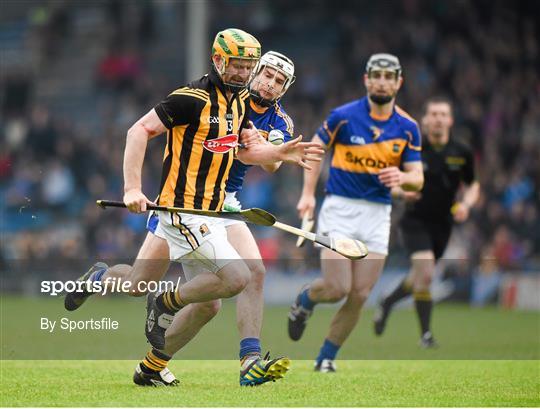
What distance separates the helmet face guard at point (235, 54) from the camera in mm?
7605

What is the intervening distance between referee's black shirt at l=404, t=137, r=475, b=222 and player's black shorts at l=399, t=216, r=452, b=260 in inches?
2.1

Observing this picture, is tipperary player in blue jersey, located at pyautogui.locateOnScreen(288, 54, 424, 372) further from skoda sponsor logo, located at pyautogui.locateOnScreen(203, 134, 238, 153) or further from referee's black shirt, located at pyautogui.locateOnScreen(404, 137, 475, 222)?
referee's black shirt, located at pyautogui.locateOnScreen(404, 137, 475, 222)

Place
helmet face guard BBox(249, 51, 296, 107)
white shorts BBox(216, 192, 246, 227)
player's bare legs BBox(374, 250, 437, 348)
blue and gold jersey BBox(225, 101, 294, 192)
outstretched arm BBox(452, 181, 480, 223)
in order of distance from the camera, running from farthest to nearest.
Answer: outstretched arm BBox(452, 181, 480, 223) < player's bare legs BBox(374, 250, 437, 348) < blue and gold jersey BBox(225, 101, 294, 192) < helmet face guard BBox(249, 51, 296, 107) < white shorts BBox(216, 192, 246, 227)

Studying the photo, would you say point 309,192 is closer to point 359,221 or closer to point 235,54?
point 359,221

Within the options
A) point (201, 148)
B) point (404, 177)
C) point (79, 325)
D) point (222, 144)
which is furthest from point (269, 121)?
point (79, 325)

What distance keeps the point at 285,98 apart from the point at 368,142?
1174 centimetres

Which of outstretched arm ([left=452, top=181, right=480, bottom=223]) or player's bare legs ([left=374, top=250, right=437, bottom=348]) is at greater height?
outstretched arm ([left=452, top=181, right=480, bottom=223])

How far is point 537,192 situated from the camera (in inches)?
714

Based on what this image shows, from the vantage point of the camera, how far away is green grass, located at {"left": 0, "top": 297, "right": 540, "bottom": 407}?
736 centimetres

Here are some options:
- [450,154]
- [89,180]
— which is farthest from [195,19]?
[450,154]

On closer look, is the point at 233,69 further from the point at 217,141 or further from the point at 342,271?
the point at 342,271

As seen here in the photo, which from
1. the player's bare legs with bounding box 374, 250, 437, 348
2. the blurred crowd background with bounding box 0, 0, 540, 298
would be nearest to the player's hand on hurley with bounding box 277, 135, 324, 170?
the player's bare legs with bounding box 374, 250, 437, 348

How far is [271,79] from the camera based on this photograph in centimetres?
833

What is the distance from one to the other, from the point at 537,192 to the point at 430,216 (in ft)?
21.0
